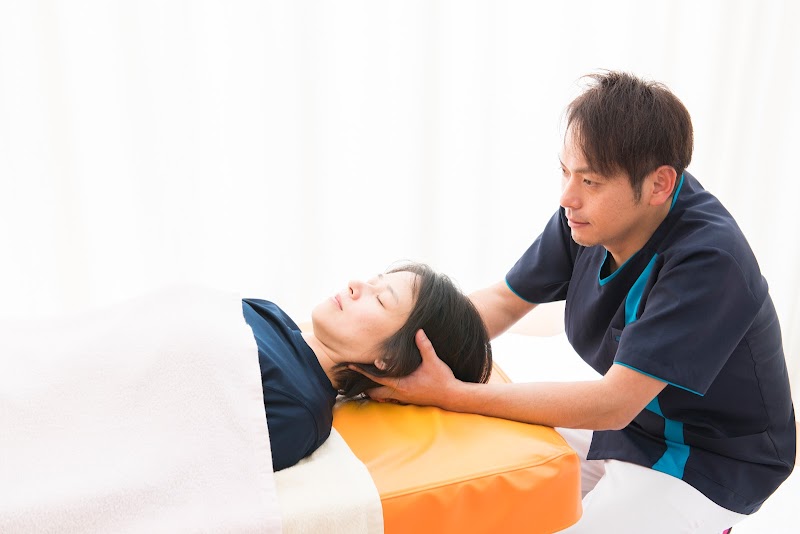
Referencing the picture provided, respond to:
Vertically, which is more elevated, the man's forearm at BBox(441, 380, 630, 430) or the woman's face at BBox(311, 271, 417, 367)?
the woman's face at BBox(311, 271, 417, 367)

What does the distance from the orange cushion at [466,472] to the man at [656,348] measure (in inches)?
2.7

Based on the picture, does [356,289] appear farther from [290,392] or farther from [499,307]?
[499,307]

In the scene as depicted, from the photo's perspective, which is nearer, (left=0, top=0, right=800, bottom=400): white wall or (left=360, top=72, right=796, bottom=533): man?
(left=360, top=72, right=796, bottom=533): man

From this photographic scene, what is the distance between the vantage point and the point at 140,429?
46.7 inches

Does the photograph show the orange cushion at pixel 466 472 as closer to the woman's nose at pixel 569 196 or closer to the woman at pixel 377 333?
the woman at pixel 377 333

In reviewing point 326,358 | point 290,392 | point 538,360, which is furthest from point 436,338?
point 538,360

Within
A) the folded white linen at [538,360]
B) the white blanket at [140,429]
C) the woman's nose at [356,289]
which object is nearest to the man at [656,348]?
the woman's nose at [356,289]

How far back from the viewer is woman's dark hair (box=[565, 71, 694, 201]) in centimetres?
139

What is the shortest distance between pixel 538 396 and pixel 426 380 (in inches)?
8.2

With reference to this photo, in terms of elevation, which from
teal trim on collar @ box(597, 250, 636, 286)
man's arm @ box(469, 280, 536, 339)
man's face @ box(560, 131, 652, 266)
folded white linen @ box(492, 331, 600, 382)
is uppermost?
man's face @ box(560, 131, 652, 266)

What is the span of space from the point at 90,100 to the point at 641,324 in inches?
64.7

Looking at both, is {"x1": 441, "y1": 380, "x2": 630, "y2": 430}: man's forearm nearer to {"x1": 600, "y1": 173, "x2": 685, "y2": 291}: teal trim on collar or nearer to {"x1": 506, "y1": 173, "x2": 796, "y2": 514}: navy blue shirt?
{"x1": 506, "y1": 173, "x2": 796, "y2": 514}: navy blue shirt

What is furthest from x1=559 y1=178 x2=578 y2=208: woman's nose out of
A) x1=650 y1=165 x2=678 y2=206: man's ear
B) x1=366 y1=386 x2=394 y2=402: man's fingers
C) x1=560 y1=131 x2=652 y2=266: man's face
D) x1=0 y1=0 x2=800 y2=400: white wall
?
x1=0 y1=0 x2=800 y2=400: white wall

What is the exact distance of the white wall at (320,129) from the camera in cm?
221
